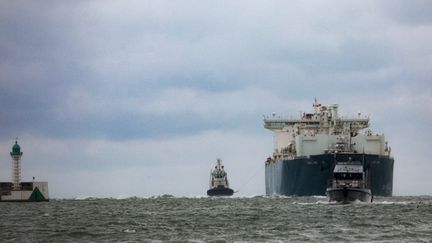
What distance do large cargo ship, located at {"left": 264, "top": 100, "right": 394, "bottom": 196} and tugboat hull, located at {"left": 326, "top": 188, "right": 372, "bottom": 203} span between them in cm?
1747

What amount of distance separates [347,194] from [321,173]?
1219 inches

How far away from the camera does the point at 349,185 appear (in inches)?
3278

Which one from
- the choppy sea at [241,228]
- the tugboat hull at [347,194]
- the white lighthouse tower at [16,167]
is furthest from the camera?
the white lighthouse tower at [16,167]

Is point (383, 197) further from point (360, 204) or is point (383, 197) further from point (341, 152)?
point (360, 204)

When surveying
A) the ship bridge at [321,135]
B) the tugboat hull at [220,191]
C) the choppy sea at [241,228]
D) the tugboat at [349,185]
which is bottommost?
the choppy sea at [241,228]

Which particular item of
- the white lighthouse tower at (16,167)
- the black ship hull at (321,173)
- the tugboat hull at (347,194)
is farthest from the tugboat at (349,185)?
the white lighthouse tower at (16,167)

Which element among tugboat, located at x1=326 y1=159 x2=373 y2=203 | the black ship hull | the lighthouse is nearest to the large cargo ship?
the black ship hull

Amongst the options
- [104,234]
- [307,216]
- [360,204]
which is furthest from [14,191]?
[104,234]

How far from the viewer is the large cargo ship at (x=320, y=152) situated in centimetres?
11019

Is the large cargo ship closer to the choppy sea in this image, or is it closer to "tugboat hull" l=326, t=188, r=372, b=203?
"tugboat hull" l=326, t=188, r=372, b=203

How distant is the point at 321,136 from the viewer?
119438 mm

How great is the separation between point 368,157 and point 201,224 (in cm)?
5530

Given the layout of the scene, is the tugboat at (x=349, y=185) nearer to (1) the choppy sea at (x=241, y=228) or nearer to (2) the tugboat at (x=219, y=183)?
(1) the choppy sea at (x=241, y=228)

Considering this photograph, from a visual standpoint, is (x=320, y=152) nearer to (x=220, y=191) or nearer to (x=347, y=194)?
(x=347, y=194)
